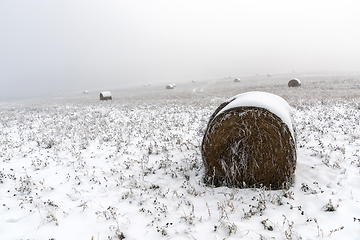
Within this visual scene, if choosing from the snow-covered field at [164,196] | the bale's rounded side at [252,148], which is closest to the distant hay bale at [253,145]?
the bale's rounded side at [252,148]

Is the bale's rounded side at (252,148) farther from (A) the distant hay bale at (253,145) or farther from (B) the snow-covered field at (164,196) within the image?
(B) the snow-covered field at (164,196)

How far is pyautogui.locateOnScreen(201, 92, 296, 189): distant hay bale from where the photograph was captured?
4.66 meters

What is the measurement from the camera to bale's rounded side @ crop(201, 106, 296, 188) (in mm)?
4656

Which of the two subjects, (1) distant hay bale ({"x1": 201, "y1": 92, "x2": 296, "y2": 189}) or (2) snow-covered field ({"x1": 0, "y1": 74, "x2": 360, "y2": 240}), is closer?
(2) snow-covered field ({"x1": 0, "y1": 74, "x2": 360, "y2": 240})

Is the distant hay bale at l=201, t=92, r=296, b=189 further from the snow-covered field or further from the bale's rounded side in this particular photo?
the snow-covered field

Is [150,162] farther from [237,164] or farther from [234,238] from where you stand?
[234,238]

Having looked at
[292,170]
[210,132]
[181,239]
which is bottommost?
[181,239]

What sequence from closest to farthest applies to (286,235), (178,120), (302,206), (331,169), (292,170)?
(286,235) < (302,206) < (292,170) < (331,169) < (178,120)

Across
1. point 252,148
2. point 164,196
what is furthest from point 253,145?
point 164,196

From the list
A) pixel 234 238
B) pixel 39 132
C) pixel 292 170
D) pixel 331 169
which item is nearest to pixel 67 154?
pixel 39 132

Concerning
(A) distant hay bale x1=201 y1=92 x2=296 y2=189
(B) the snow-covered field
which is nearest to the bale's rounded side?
(A) distant hay bale x1=201 y1=92 x2=296 y2=189

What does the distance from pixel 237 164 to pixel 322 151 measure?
3.36 metres

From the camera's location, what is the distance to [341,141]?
7.06m

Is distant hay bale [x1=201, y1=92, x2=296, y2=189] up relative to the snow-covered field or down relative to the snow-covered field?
up
